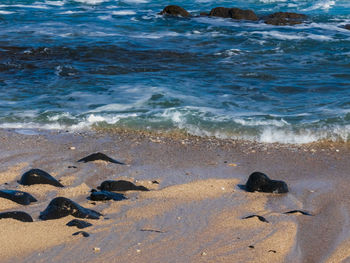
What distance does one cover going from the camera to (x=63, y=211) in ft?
12.4

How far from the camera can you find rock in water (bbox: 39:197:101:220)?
149 inches

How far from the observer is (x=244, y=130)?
6.41 meters

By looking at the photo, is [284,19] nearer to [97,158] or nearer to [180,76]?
[180,76]

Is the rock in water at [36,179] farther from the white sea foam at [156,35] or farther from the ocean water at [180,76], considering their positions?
the white sea foam at [156,35]

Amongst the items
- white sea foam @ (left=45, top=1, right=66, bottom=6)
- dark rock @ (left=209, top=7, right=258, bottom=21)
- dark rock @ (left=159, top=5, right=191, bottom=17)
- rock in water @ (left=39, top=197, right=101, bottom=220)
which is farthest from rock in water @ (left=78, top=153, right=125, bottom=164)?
white sea foam @ (left=45, top=1, right=66, bottom=6)

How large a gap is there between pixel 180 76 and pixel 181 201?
17.9 feet

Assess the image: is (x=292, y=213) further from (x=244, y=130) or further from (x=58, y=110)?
(x=58, y=110)

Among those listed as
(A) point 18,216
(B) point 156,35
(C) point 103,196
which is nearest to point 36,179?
(C) point 103,196

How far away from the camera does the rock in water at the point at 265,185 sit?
448 cm

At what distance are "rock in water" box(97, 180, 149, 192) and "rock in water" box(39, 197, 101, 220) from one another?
22.2 inches

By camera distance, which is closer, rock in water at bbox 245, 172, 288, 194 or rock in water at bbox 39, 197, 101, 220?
rock in water at bbox 39, 197, 101, 220

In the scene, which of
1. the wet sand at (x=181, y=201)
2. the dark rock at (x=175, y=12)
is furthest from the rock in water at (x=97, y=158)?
the dark rock at (x=175, y=12)

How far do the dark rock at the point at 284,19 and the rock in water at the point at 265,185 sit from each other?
12468 mm

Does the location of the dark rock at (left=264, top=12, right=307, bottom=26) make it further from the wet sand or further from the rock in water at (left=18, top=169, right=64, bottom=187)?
the rock in water at (left=18, top=169, right=64, bottom=187)
